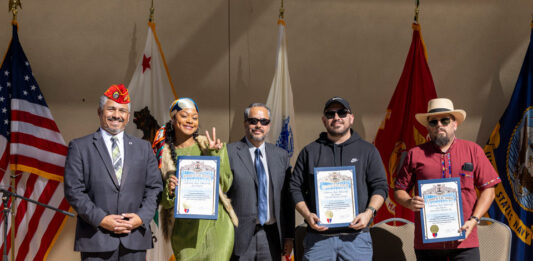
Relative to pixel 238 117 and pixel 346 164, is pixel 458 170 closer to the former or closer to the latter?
pixel 346 164

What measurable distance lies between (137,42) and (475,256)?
3.85m

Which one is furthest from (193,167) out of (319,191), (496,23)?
(496,23)

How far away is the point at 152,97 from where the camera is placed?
515cm

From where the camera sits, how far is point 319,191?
3402 millimetres

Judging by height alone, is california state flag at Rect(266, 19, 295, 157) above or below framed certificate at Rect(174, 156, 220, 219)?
above

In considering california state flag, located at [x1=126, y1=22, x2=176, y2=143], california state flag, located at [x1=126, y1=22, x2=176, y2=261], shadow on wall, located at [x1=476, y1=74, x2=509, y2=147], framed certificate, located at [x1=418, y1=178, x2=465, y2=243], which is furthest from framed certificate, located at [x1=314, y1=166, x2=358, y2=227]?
shadow on wall, located at [x1=476, y1=74, x2=509, y2=147]

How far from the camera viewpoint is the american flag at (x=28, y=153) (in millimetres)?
4879

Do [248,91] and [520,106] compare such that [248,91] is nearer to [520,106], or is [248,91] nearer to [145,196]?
[145,196]

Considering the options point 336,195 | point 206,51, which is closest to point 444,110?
point 336,195

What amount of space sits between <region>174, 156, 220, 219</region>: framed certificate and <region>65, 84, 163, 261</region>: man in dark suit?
7.1 inches

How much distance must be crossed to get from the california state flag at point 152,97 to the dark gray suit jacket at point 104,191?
1585 mm

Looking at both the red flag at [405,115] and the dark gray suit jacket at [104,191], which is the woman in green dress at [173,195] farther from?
the red flag at [405,115]

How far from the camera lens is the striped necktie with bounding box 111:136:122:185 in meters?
3.34

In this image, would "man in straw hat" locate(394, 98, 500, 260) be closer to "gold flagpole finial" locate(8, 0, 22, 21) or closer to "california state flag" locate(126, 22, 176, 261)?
"california state flag" locate(126, 22, 176, 261)
